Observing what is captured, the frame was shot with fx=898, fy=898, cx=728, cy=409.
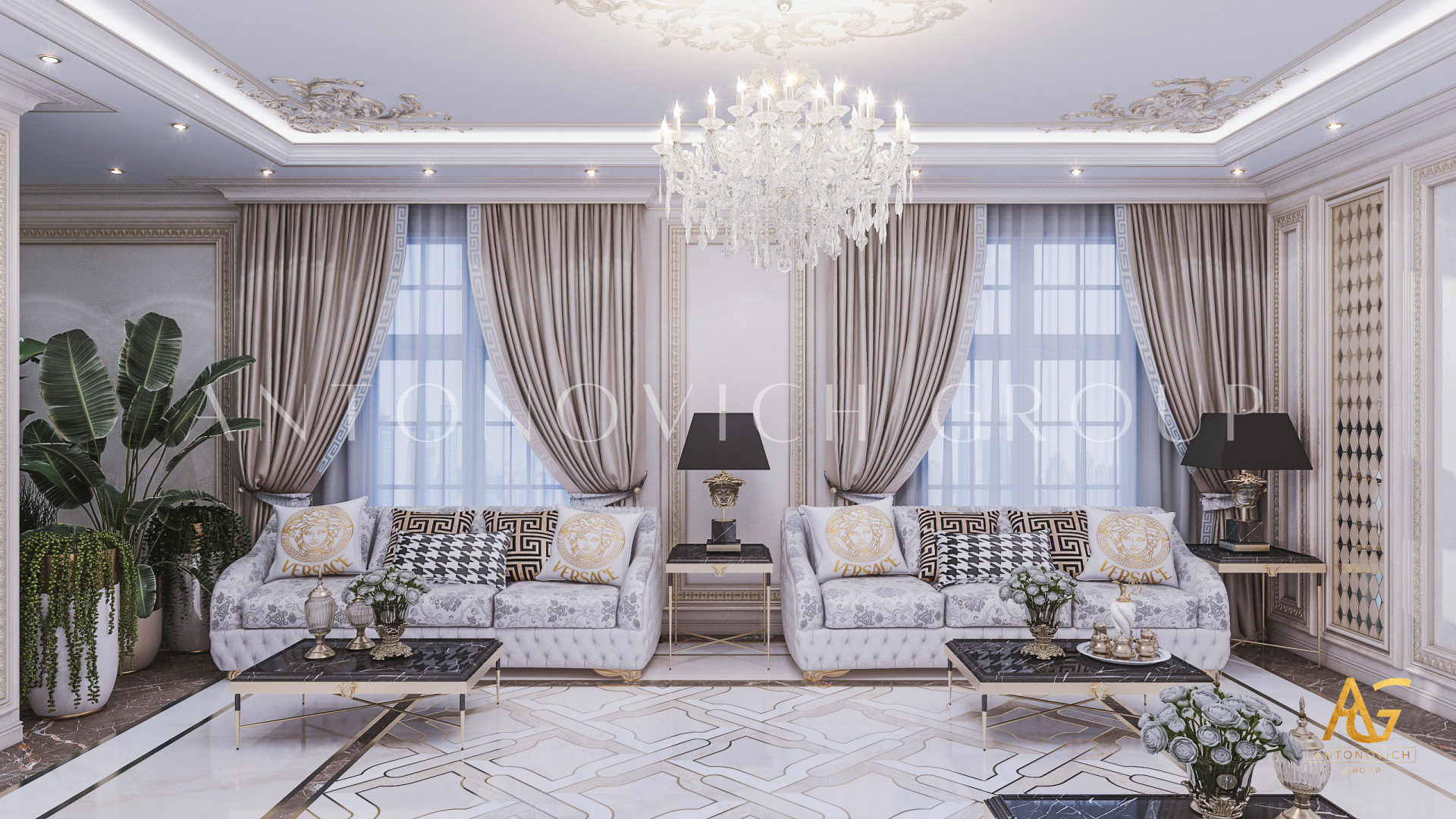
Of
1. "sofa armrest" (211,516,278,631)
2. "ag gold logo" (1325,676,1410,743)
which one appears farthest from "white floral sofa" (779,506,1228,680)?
"sofa armrest" (211,516,278,631)

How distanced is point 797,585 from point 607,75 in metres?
2.70

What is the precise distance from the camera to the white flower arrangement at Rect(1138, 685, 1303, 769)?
88.9 inches

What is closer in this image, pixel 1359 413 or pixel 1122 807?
pixel 1122 807

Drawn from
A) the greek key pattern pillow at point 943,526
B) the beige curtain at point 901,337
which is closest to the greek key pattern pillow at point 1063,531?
the greek key pattern pillow at point 943,526

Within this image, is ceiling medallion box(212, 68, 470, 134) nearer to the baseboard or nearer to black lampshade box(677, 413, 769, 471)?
black lampshade box(677, 413, 769, 471)

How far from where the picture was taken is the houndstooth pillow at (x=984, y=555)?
4.96 meters

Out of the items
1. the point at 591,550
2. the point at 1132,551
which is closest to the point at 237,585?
the point at 591,550

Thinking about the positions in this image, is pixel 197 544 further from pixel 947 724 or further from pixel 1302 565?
pixel 1302 565

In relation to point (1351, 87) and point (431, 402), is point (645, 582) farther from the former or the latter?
point (1351, 87)

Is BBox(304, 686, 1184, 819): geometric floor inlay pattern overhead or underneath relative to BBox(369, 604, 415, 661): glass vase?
underneath

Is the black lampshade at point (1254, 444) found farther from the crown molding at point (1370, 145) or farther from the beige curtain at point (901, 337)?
the beige curtain at point (901, 337)

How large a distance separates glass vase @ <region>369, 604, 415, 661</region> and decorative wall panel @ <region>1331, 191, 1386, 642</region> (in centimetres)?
485

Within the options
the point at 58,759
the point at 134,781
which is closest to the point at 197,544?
the point at 58,759

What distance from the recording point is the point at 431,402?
5.72 metres
